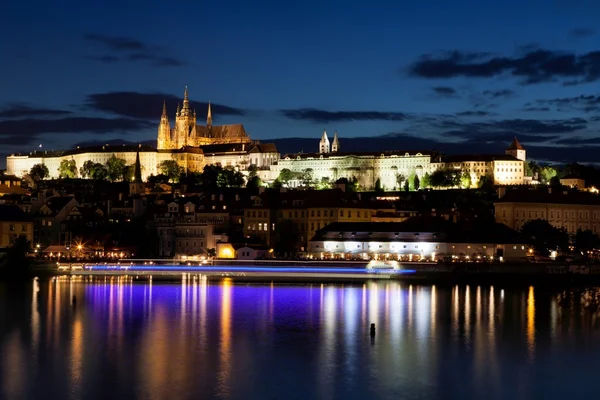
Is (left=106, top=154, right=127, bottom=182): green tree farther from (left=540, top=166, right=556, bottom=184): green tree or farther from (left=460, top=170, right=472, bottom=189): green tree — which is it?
(left=540, top=166, right=556, bottom=184): green tree

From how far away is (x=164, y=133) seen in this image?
590 ft

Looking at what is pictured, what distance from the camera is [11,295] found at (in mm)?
47031

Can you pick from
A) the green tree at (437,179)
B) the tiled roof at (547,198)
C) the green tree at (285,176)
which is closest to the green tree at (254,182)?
the green tree at (285,176)

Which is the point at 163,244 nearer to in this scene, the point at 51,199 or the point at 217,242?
the point at 217,242

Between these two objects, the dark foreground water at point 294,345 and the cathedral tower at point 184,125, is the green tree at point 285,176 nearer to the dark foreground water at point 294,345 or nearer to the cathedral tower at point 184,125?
the cathedral tower at point 184,125

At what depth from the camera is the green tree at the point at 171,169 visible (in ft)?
477

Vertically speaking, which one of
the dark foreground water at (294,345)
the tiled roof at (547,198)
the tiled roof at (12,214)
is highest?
the tiled roof at (547,198)

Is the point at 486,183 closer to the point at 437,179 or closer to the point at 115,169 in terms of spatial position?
the point at 437,179

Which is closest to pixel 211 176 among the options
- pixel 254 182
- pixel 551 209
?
pixel 254 182

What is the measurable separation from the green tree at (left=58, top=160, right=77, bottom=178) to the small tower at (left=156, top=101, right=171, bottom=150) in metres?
21.7

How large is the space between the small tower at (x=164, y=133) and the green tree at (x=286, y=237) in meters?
110

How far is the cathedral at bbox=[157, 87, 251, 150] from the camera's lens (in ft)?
580

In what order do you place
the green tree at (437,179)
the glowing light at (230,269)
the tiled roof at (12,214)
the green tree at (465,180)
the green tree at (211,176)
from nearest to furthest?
the glowing light at (230,269) < the tiled roof at (12,214) < the green tree at (437,179) < the green tree at (211,176) < the green tree at (465,180)

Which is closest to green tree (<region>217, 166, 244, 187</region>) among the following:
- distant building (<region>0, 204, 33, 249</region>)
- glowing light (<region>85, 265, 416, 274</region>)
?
distant building (<region>0, 204, 33, 249</region>)
